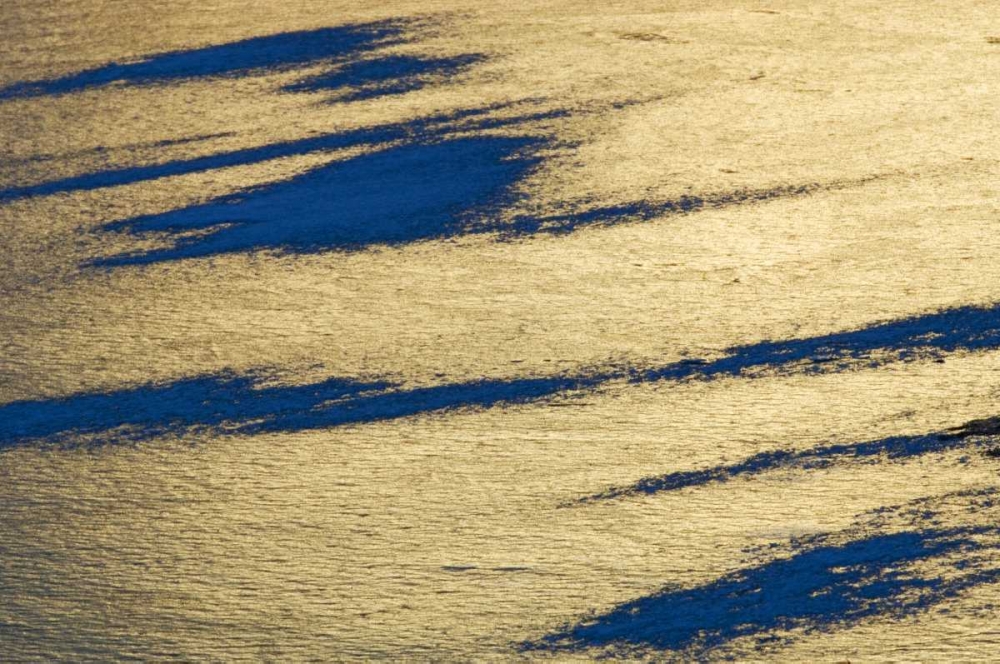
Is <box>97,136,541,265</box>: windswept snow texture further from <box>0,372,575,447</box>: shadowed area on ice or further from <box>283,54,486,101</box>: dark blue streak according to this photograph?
<box>0,372,575,447</box>: shadowed area on ice

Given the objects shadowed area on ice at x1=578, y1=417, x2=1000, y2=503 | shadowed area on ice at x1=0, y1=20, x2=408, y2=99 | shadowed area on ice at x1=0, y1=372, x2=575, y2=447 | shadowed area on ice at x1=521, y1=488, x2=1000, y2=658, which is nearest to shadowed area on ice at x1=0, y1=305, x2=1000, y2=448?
shadowed area on ice at x1=0, y1=372, x2=575, y2=447

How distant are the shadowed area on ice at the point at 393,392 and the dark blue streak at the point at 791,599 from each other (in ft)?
2.81

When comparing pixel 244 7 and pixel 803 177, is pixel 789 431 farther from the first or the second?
pixel 244 7

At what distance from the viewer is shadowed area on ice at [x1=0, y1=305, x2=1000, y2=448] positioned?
3604mm

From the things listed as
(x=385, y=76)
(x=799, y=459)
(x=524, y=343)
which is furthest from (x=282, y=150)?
(x=799, y=459)

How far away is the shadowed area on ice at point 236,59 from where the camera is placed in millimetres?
6340

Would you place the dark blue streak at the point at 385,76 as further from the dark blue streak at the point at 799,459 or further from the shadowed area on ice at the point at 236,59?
the dark blue streak at the point at 799,459

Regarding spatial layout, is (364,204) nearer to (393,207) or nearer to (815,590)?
(393,207)

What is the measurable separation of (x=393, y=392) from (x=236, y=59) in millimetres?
3207

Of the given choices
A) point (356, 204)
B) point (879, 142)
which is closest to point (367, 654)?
point (356, 204)

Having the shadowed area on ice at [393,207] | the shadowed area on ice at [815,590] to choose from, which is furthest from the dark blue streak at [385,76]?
the shadowed area on ice at [815,590]

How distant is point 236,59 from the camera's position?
255 inches

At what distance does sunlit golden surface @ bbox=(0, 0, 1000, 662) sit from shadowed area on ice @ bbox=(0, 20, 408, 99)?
3.0 inches

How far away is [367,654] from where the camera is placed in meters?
2.68
